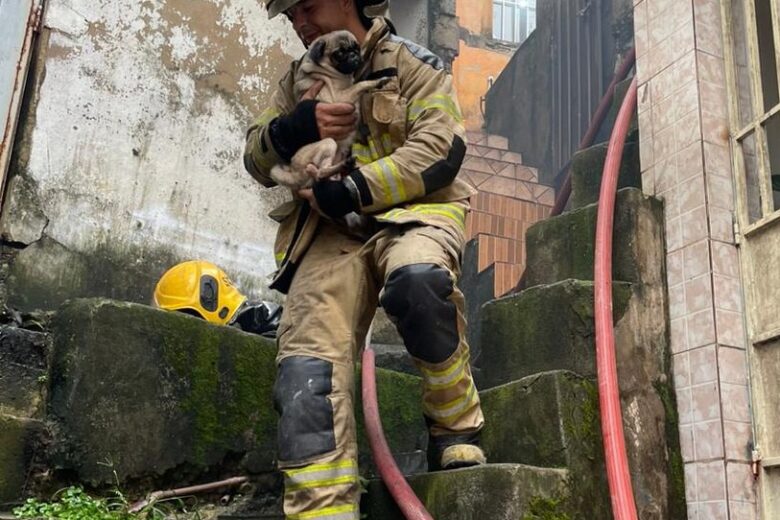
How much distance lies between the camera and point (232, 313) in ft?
14.9

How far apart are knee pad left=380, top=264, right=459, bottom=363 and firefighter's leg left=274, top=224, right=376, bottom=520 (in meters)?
0.23

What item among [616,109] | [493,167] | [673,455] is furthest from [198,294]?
[493,167]

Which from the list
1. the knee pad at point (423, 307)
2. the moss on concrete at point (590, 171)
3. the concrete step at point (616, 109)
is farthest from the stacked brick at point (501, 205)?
the knee pad at point (423, 307)

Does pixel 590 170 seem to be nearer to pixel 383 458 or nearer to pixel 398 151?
pixel 398 151

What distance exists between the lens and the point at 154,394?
3238 millimetres

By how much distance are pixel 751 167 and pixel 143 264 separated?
11.5ft

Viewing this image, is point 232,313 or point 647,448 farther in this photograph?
point 232,313

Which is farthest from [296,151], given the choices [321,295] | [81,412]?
[81,412]

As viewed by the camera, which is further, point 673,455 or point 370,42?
point 673,455

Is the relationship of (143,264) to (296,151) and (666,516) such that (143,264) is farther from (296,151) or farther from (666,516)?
(666,516)

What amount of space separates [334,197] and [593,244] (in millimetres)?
1450

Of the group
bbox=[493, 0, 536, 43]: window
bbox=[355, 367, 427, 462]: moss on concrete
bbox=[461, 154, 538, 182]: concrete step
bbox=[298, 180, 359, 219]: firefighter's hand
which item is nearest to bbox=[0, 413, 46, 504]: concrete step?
bbox=[298, 180, 359, 219]: firefighter's hand

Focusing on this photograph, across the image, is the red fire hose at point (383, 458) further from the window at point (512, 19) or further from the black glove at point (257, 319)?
the window at point (512, 19)

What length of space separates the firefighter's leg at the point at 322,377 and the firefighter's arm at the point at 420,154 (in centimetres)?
28
